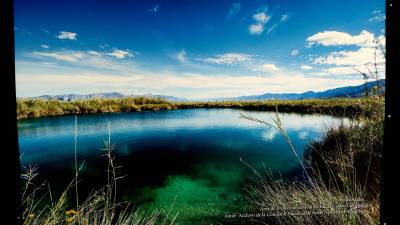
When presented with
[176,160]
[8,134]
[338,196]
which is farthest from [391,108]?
[176,160]

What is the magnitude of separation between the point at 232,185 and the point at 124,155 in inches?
158

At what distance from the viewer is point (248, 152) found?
8500mm

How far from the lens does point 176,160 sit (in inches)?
314

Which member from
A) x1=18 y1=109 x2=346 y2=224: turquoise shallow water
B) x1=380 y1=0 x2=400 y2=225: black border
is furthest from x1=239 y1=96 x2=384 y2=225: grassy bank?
x1=18 y1=109 x2=346 y2=224: turquoise shallow water

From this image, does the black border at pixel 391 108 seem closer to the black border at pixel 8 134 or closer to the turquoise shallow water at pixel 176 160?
the black border at pixel 8 134

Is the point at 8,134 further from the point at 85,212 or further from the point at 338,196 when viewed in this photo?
the point at 85,212

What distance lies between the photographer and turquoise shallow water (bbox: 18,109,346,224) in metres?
5.42

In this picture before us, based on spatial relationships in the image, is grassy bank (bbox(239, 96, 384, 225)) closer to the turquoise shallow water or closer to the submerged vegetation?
the turquoise shallow water

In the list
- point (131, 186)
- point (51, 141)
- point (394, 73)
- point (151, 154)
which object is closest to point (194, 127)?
point (151, 154)

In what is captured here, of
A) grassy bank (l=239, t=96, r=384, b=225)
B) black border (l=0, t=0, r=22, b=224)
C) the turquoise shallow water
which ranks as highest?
black border (l=0, t=0, r=22, b=224)

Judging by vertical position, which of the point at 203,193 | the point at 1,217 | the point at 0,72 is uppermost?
the point at 0,72

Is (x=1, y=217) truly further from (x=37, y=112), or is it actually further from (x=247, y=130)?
(x=37, y=112)

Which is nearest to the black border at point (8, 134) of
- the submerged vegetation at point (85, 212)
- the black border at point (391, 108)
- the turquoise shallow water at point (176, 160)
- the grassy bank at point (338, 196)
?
the submerged vegetation at point (85, 212)

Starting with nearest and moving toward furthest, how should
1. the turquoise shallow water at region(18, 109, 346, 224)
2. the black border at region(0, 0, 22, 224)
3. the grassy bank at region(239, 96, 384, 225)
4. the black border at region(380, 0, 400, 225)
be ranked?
1. the black border at region(0, 0, 22, 224)
2. the black border at region(380, 0, 400, 225)
3. the grassy bank at region(239, 96, 384, 225)
4. the turquoise shallow water at region(18, 109, 346, 224)
